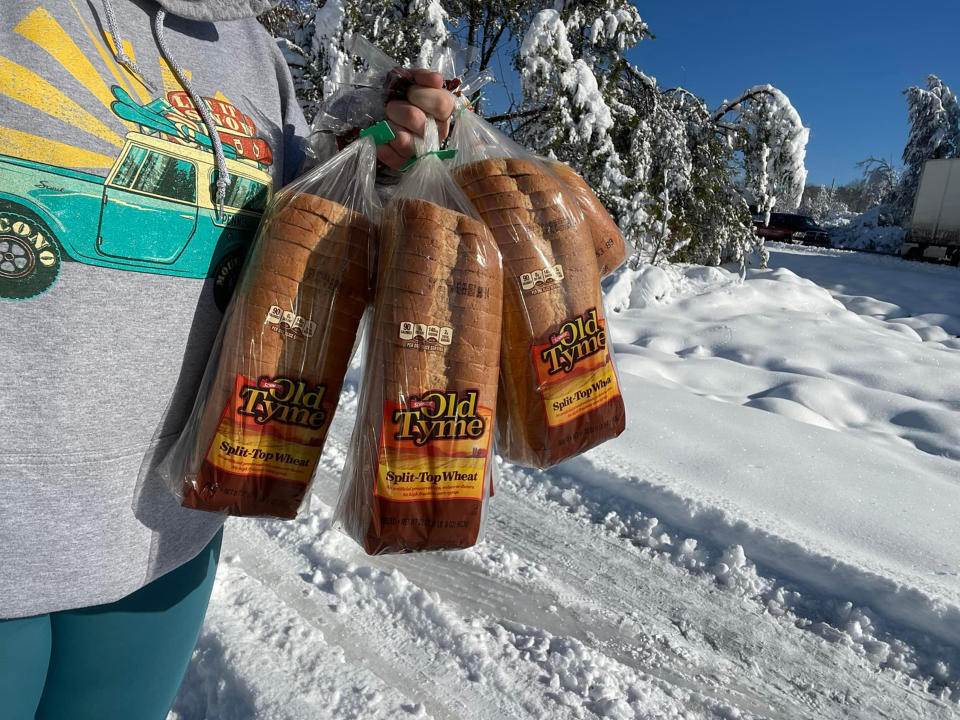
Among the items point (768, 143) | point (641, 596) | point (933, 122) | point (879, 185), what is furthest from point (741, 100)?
point (879, 185)

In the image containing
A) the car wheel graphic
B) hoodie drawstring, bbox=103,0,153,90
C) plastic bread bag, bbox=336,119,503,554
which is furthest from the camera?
plastic bread bag, bbox=336,119,503,554

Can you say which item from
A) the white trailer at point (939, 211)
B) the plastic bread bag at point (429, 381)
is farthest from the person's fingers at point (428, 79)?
the white trailer at point (939, 211)

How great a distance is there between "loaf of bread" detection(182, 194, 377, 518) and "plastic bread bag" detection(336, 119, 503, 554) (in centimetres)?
7

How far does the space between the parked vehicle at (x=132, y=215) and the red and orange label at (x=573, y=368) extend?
1.81 feet

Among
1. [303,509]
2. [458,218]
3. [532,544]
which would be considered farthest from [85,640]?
[532,544]

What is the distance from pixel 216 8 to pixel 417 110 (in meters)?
0.35

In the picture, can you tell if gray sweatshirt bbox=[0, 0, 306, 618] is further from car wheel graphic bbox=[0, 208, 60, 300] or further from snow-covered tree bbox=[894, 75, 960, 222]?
snow-covered tree bbox=[894, 75, 960, 222]

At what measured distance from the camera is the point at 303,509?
1082mm

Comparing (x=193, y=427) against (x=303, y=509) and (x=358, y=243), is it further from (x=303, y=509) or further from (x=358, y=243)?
(x=358, y=243)

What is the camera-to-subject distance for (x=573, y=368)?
3.60 feet

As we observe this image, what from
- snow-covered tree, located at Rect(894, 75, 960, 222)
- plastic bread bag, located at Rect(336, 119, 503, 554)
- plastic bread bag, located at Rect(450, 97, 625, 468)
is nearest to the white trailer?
snow-covered tree, located at Rect(894, 75, 960, 222)

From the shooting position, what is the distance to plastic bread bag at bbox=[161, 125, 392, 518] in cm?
94

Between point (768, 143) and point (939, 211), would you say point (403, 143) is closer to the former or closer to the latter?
point (768, 143)

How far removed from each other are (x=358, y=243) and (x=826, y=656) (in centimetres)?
192
